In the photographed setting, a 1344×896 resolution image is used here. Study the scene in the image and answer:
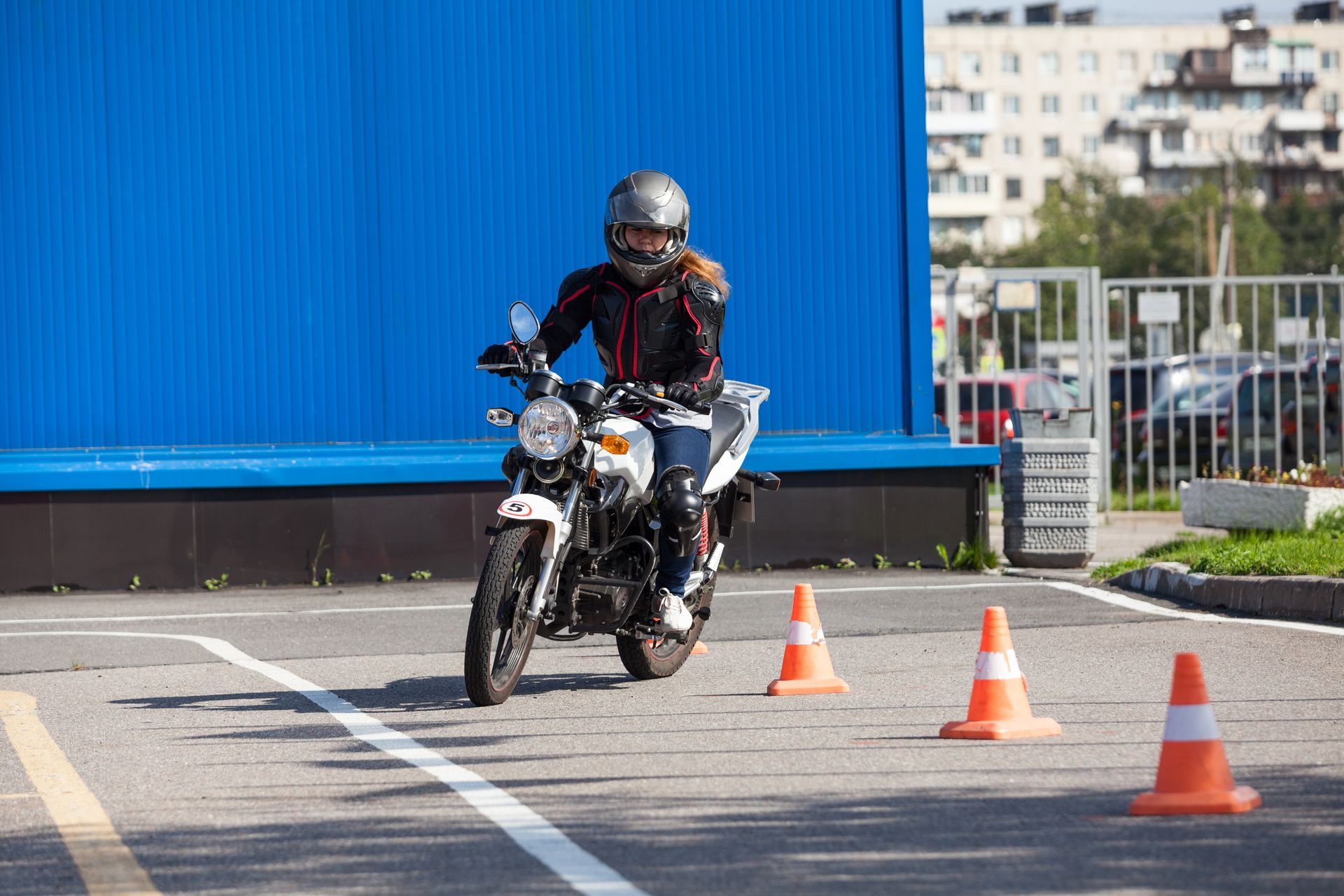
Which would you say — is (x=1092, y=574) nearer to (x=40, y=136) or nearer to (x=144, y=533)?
(x=144, y=533)

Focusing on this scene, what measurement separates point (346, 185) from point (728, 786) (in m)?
8.71

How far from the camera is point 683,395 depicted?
23.6ft

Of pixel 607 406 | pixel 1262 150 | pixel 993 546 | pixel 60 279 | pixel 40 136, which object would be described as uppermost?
pixel 1262 150

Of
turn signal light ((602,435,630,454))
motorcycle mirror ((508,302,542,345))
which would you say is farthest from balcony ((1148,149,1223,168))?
turn signal light ((602,435,630,454))

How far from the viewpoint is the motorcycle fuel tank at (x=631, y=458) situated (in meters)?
7.21

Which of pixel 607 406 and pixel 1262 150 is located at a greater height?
pixel 1262 150

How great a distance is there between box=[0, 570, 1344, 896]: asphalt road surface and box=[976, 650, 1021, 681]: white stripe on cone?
0.23 metres

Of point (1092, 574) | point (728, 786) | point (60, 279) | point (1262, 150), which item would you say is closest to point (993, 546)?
point (1092, 574)

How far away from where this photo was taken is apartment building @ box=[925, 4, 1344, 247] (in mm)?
118188

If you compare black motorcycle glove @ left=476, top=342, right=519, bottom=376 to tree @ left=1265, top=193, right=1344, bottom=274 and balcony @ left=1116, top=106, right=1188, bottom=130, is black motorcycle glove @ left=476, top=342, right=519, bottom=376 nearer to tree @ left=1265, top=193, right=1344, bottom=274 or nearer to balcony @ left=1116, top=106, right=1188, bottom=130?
tree @ left=1265, top=193, right=1344, bottom=274

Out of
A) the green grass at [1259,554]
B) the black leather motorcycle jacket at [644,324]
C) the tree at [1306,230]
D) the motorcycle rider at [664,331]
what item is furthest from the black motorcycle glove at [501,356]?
the tree at [1306,230]

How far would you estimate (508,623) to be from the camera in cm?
700

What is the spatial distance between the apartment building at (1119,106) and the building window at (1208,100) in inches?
2.5

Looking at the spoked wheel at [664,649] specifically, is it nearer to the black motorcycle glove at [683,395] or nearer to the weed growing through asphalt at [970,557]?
the black motorcycle glove at [683,395]
